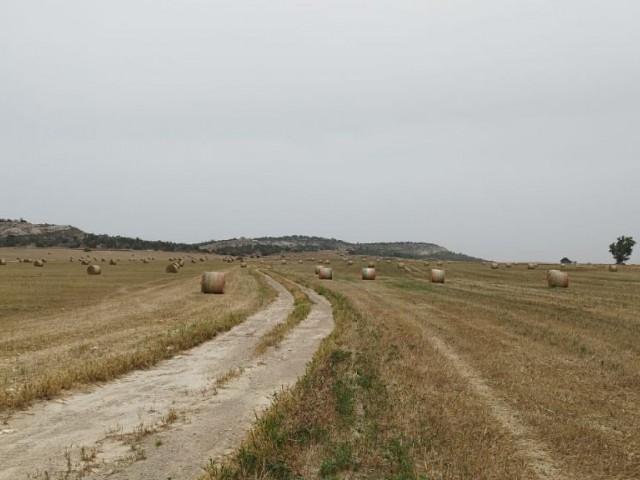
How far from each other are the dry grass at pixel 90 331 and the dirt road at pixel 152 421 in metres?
0.67

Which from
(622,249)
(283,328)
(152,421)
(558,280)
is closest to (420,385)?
(152,421)

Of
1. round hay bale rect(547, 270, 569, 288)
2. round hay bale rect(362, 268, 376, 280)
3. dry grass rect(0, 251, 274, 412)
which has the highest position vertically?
round hay bale rect(547, 270, 569, 288)

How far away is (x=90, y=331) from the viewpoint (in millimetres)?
17719

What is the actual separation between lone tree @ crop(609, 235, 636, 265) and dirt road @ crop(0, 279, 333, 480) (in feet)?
412

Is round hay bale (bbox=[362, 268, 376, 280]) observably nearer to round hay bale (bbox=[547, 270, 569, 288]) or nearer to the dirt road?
round hay bale (bbox=[547, 270, 569, 288])

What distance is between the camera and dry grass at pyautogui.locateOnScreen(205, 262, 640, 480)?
6754 mm

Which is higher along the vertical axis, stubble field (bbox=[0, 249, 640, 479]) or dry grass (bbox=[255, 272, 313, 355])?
stubble field (bbox=[0, 249, 640, 479])

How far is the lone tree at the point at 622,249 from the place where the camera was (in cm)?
11575

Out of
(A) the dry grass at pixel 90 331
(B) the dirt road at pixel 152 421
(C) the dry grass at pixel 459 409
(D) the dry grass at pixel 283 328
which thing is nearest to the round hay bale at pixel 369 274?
(A) the dry grass at pixel 90 331

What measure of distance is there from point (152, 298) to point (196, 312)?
806 centimetres

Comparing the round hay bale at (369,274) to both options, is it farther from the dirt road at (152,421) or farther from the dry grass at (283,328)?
the dirt road at (152,421)

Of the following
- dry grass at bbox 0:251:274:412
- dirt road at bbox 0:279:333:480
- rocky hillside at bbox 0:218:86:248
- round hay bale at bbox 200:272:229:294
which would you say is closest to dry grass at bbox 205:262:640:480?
dirt road at bbox 0:279:333:480

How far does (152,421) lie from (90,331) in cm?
1057

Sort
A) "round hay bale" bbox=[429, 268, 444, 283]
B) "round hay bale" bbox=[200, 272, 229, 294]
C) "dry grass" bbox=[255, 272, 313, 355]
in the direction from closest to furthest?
1. "dry grass" bbox=[255, 272, 313, 355]
2. "round hay bale" bbox=[200, 272, 229, 294]
3. "round hay bale" bbox=[429, 268, 444, 283]
